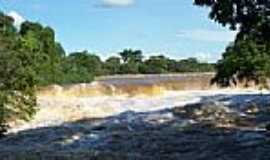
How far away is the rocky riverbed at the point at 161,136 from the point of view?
20.9 metres

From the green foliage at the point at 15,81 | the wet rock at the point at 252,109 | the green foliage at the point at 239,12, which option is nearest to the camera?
the green foliage at the point at 239,12

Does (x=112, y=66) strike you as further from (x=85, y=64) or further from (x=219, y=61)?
(x=219, y=61)

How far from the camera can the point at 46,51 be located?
66.7 metres

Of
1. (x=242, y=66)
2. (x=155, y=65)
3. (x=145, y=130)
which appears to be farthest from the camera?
(x=155, y=65)

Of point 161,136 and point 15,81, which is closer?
point 161,136

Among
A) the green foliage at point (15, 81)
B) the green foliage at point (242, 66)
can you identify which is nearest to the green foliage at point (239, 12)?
the green foliage at point (15, 81)

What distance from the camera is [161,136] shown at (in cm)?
2469

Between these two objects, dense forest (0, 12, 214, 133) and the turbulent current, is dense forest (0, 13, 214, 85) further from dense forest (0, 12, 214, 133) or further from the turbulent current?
the turbulent current

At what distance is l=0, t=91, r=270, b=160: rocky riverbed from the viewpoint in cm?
2093

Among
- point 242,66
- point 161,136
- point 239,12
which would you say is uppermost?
point 239,12

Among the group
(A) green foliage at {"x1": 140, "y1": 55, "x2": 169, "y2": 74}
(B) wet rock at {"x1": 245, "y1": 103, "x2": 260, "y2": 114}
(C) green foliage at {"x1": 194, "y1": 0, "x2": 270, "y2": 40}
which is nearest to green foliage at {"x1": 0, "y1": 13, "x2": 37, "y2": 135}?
(B) wet rock at {"x1": 245, "y1": 103, "x2": 260, "y2": 114}

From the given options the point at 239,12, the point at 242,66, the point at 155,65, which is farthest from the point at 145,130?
the point at 155,65

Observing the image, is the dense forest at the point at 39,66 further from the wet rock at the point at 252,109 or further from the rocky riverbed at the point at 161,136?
the wet rock at the point at 252,109

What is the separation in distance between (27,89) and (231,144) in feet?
26.9
